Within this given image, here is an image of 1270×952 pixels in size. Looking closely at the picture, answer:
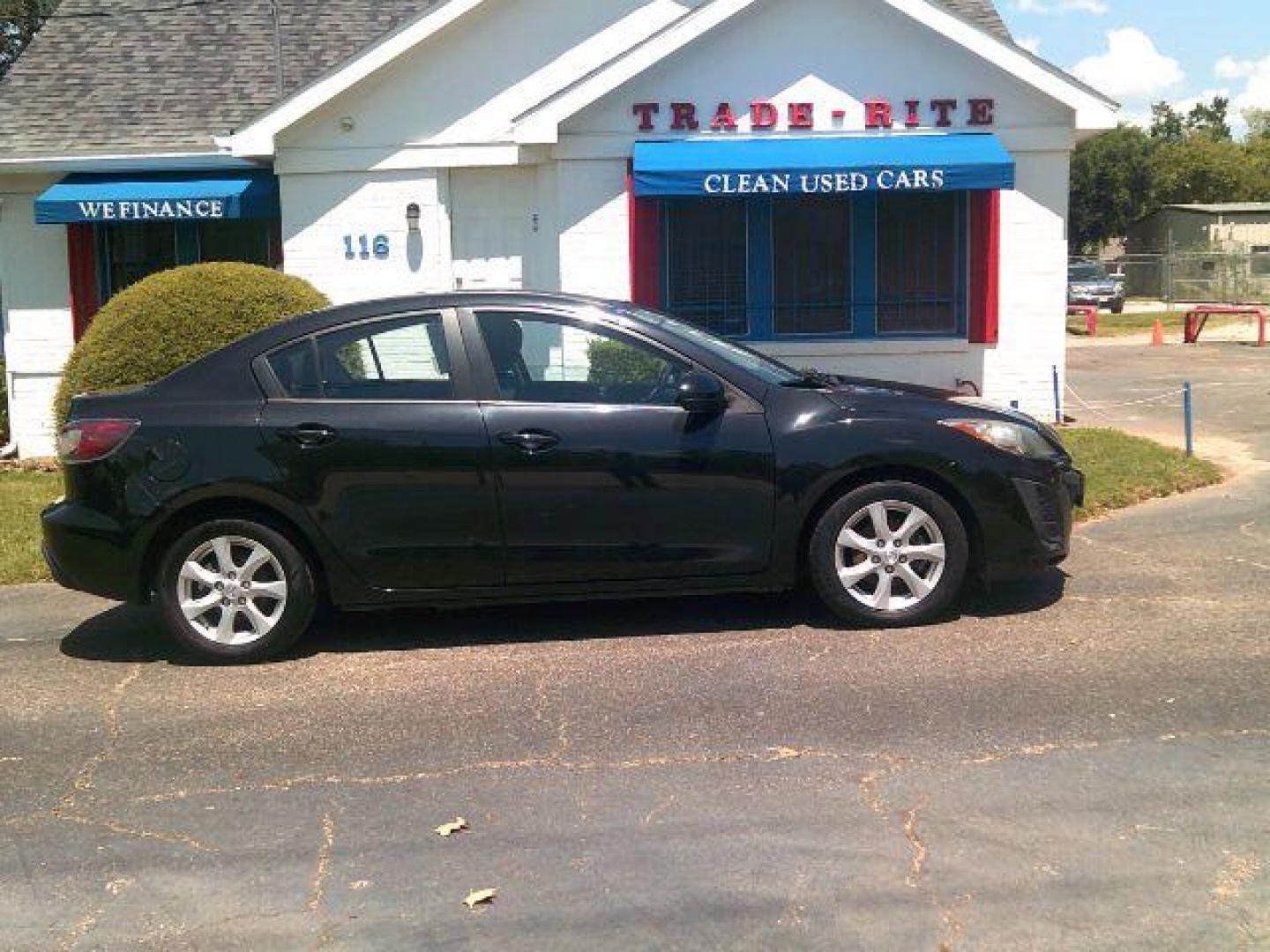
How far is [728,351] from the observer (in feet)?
20.6

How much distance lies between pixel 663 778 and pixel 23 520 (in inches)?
273

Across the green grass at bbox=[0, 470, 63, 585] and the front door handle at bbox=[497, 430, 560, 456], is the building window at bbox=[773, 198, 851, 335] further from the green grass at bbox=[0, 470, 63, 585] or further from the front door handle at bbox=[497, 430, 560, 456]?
the front door handle at bbox=[497, 430, 560, 456]

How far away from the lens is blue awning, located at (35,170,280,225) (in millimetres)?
12641

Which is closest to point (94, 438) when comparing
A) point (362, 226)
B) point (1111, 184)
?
point (362, 226)

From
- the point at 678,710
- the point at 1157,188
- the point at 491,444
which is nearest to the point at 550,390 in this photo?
the point at 491,444

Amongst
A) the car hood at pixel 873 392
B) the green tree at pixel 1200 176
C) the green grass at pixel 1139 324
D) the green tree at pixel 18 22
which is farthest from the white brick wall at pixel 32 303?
the green tree at pixel 1200 176

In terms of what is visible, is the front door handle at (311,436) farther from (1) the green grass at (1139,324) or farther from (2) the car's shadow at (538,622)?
(1) the green grass at (1139,324)

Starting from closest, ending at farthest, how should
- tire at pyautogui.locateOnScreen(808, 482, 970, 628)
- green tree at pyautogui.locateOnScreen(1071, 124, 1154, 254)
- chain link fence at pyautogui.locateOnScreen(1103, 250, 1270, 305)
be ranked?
tire at pyautogui.locateOnScreen(808, 482, 970, 628) < chain link fence at pyautogui.locateOnScreen(1103, 250, 1270, 305) < green tree at pyautogui.locateOnScreen(1071, 124, 1154, 254)

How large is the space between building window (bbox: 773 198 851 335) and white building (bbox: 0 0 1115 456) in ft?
0.06

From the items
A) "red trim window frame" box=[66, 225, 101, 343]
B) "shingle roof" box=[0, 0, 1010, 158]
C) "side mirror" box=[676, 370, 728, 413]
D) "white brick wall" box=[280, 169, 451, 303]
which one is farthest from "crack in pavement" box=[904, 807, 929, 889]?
"red trim window frame" box=[66, 225, 101, 343]

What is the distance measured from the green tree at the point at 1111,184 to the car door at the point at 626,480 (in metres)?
65.9

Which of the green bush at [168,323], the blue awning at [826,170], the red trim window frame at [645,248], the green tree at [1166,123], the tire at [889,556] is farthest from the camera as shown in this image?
the green tree at [1166,123]

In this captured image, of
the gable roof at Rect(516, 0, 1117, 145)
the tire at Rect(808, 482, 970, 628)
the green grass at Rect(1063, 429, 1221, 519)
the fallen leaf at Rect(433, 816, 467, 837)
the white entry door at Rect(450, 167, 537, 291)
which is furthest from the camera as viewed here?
the white entry door at Rect(450, 167, 537, 291)

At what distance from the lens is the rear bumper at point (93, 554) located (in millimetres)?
5891
